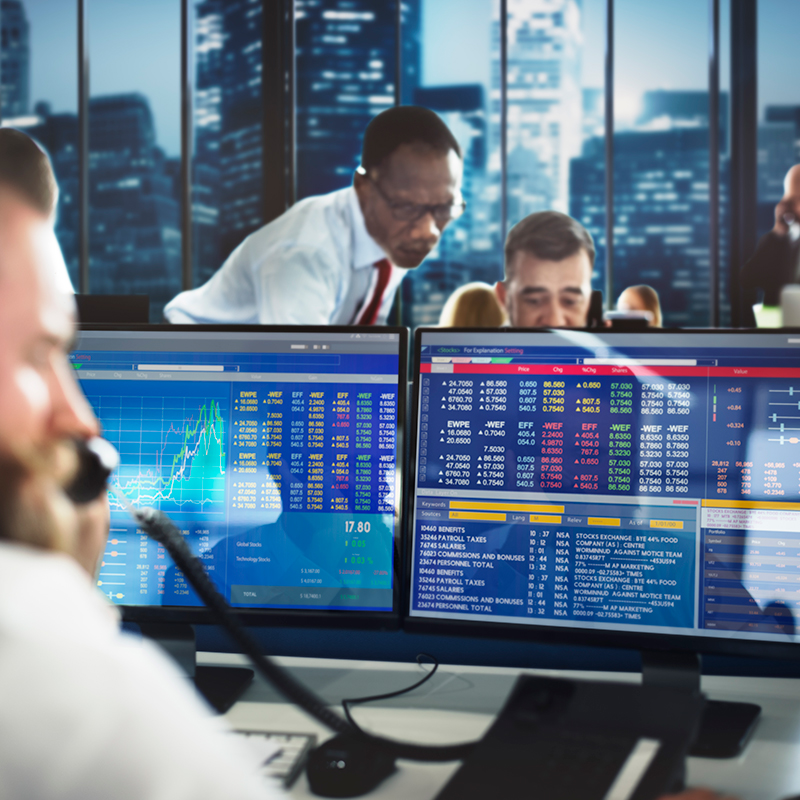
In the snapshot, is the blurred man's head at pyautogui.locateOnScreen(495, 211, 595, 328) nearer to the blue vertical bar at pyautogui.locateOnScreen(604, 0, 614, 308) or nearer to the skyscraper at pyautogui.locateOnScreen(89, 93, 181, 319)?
the blue vertical bar at pyautogui.locateOnScreen(604, 0, 614, 308)

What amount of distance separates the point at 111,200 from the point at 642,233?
11.4 feet

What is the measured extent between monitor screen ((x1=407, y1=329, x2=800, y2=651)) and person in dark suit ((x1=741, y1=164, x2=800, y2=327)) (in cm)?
241

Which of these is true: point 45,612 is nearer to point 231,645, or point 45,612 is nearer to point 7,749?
point 7,749

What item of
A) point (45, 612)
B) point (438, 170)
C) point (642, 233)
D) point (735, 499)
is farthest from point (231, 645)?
point (642, 233)

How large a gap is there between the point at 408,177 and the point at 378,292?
439 millimetres

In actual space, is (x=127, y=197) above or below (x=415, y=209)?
above

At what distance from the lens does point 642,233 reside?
4.59 meters

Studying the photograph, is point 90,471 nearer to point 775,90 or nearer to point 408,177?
point 408,177

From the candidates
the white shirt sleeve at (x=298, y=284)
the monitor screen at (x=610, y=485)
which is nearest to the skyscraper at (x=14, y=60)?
the white shirt sleeve at (x=298, y=284)

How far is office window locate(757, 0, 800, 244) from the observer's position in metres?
4.25

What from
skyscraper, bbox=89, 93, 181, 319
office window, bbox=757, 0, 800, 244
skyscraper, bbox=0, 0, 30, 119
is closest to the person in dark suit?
office window, bbox=757, 0, 800, 244

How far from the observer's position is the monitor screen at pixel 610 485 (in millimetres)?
883

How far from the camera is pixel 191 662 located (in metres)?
1.03

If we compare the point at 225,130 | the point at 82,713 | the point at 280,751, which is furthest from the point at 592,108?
the point at 82,713
